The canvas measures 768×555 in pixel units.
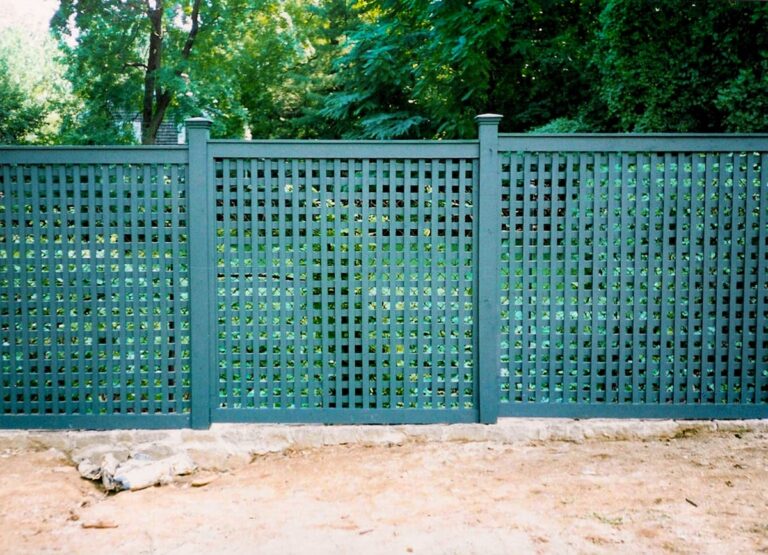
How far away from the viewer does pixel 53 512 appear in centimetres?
335

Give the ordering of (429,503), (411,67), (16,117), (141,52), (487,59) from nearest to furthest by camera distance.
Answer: (429,503) → (487,59) → (411,67) → (16,117) → (141,52)

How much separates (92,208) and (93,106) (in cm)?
1163

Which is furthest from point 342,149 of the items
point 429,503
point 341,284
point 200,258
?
point 429,503

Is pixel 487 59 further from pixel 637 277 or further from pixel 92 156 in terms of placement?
pixel 92 156

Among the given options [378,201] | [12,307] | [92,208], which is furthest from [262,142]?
[12,307]

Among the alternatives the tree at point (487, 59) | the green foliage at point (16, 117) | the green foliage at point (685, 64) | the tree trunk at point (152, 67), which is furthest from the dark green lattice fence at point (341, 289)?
the green foliage at point (16, 117)

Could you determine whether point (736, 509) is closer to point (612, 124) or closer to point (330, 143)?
point (330, 143)

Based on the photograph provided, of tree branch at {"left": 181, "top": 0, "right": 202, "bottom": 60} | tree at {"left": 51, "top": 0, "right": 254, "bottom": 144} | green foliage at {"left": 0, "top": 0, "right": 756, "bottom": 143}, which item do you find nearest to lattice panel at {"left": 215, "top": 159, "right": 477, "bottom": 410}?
green foliage at {"left": 0, "top": 0, "right": 756, "bottom": 143}

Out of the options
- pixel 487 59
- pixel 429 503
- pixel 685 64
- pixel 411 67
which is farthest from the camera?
pixel 411 67

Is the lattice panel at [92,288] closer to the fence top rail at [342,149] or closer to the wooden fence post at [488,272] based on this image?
the fence top rail at [342,149]

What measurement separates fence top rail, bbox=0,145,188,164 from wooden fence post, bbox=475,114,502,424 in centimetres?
186

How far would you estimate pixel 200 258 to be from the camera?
4.06 meters

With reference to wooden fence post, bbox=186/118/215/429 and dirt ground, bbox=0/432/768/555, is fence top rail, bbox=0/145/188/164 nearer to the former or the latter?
wooden fence post, bbox=186/118/215/429

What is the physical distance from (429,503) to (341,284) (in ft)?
4.79
